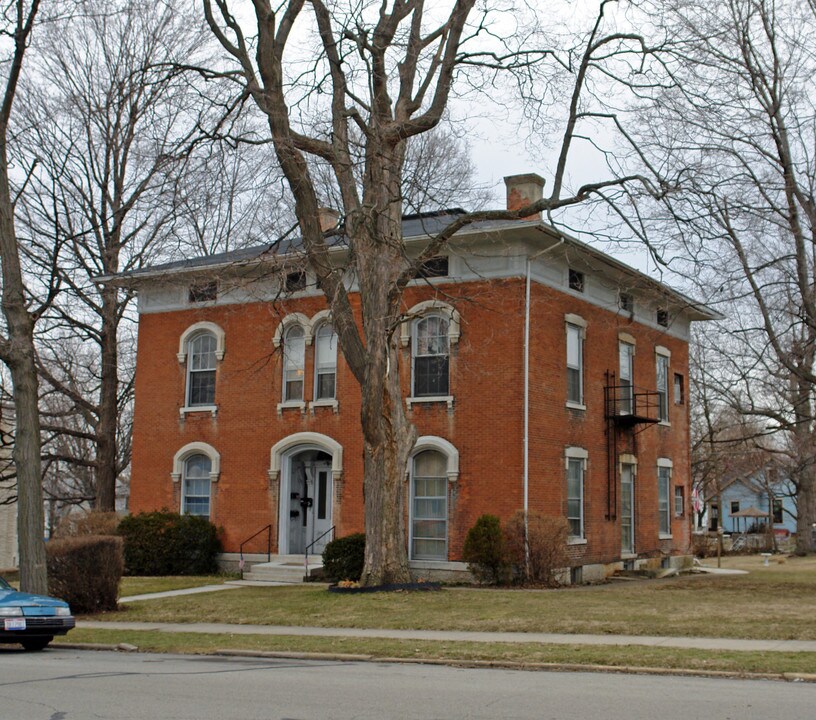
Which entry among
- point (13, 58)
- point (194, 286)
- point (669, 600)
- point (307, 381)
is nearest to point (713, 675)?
point (669, 600)

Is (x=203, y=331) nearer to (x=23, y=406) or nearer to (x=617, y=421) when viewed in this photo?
(x=23, y=406)

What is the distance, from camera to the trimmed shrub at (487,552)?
23422 millimetres

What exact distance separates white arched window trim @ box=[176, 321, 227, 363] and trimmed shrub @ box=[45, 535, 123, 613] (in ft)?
33.9

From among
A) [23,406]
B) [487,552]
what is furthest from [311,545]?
[23,406]

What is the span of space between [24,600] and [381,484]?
7.99 meters

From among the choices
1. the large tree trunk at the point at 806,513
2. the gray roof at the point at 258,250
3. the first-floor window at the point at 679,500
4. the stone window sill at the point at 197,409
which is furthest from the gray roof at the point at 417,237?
the large tree trunk at the point at 806,513

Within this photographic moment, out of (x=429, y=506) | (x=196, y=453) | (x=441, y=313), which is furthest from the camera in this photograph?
(x=196, y=453)

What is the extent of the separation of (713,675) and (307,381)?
17.9m

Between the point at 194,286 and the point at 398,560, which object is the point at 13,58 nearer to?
the point at 194,286

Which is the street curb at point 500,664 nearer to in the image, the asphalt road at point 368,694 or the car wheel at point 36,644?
the asphalt road at point 368,694

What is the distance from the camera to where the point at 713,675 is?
448 inches

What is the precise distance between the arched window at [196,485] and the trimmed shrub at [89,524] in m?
1.96

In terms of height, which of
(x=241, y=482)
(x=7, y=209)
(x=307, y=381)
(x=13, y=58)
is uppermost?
(x=13, y=58)

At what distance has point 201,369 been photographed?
2975 centimetres
